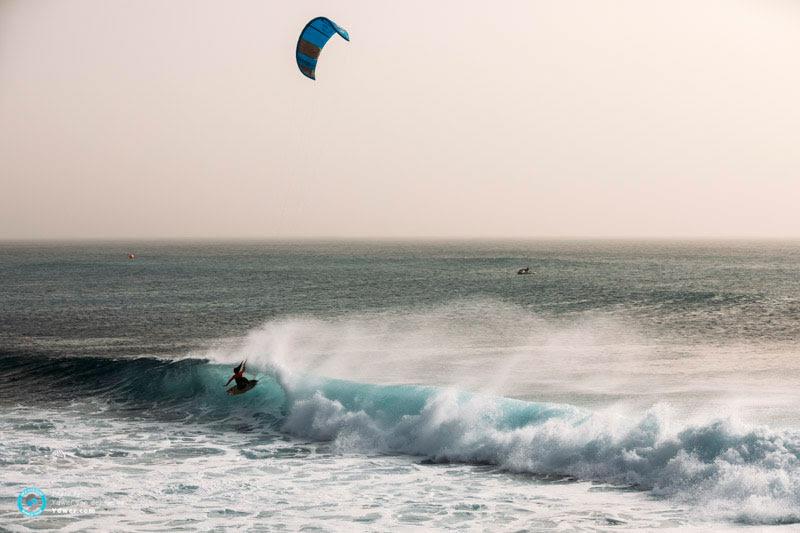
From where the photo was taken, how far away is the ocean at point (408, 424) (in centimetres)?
1438

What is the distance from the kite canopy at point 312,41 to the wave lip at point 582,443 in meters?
9.74

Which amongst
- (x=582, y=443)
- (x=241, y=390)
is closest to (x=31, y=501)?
(x=241, y=390)

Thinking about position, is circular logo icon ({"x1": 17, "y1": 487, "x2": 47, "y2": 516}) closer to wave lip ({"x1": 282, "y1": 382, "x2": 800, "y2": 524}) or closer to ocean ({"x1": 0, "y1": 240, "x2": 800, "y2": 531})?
ocean ({"x1": 0, "y1": 240, "x2": 800, "y2": 531})

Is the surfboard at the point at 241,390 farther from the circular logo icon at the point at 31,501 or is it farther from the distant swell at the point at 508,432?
the circular logo icon at the point at 31,501

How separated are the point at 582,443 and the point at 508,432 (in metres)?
1.87

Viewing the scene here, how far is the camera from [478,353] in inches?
1209

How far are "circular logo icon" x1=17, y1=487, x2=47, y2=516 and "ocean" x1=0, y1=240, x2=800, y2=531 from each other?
0.16 meters

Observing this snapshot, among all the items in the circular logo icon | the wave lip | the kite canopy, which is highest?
the kite canopy

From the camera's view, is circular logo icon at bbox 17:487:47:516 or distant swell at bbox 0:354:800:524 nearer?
circular logo icon at bbox 17:487:47:516

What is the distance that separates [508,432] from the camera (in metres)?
18.8

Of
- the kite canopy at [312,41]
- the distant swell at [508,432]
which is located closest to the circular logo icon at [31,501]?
the distant swell at [508,432]

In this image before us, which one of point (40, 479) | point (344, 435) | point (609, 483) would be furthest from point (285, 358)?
point (609, 483)

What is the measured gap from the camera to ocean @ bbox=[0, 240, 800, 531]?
14383 millimetres

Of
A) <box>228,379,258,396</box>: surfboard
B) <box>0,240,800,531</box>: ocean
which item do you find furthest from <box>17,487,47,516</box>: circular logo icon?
<box>228,379,258,396</box>: surfboard
